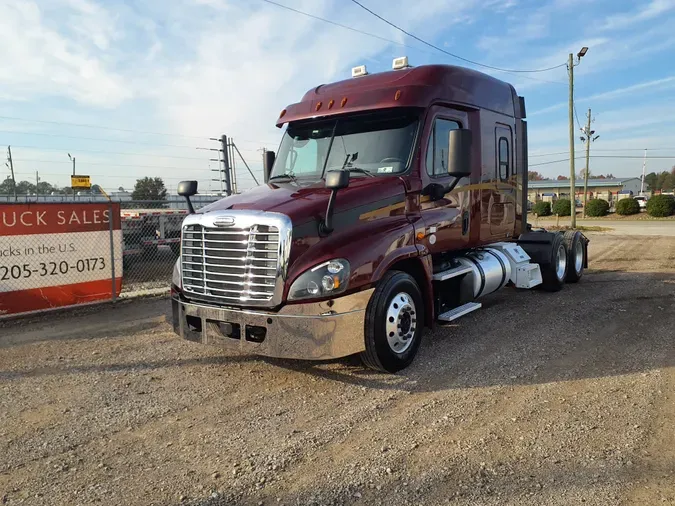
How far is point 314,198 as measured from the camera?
4.79m

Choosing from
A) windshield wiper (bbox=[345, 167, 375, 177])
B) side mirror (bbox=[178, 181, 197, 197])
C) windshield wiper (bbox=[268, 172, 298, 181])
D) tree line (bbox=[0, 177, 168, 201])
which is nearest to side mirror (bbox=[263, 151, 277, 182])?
windshield wiper (bbox=[268, 172, 298, 181])

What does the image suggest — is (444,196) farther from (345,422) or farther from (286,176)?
(345,422)

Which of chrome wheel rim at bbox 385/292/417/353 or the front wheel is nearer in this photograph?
the front wheel

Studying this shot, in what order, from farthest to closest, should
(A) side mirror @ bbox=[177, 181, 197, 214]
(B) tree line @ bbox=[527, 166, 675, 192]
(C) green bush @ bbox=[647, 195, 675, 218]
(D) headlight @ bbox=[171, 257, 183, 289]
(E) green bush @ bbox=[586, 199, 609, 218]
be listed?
(B) tree line @ bbox=[527, 166, 675, 192]
(E) green bush @ bbox=[586, 199, 609, 218]
(C) green bush @ bbox=[647, 195, 675, 218]
(A) side mirror @ bbox=[177, 181, 197, 214]
(D) headlight @ bbox=[171, 257, 183, 289]

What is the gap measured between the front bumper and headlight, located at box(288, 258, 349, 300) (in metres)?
0.08

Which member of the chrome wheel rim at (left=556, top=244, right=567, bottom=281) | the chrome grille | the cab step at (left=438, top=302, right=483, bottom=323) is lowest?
the cab step at (left=438, top=302, right=483, bottom=323)

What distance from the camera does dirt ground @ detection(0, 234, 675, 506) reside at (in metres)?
3.03

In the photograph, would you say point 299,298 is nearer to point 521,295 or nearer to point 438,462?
point 438,462

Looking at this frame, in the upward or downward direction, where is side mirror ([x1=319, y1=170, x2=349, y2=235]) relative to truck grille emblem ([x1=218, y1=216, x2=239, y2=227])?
upward

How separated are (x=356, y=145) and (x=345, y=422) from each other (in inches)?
118

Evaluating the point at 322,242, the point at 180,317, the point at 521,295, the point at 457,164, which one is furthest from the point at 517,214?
the point at 180,317

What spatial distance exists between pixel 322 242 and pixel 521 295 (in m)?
5.46

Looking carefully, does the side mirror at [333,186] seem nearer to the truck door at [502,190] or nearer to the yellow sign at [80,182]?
the truck door at [502,190]

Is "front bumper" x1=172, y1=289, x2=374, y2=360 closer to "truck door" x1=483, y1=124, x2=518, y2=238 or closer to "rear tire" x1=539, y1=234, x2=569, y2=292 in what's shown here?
"truck door" x1=483, y1=124, x2=518, y2=238
